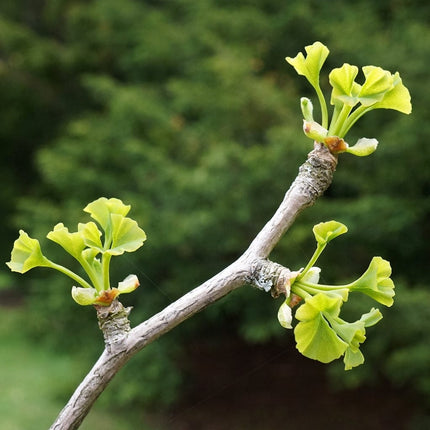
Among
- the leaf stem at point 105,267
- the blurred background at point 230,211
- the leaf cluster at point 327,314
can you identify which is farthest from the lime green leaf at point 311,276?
the blurred background at point 230,211

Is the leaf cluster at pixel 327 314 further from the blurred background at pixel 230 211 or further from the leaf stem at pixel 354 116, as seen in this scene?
the blurred background at pixel 230 211

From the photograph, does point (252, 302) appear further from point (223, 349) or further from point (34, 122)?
point (34, 122)

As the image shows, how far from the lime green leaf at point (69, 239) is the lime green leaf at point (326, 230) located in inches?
4.8

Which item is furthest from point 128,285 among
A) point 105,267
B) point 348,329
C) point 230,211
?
point 230,211

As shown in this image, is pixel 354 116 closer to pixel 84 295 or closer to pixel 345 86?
pixel 345 86

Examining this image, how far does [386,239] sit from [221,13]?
1219 millimetres

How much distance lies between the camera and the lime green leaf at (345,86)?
33 centimetres

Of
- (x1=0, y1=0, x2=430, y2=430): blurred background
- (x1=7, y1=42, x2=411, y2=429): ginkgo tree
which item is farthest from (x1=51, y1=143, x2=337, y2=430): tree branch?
(x1=0, y1=0, x2=430, y2=430): blurred background

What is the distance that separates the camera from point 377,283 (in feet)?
1.11

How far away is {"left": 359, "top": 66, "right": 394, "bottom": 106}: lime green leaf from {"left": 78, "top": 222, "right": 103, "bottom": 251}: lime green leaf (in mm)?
154

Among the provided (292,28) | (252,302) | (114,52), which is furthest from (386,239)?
(114,52)

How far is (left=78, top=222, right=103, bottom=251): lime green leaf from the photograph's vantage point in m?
0.33

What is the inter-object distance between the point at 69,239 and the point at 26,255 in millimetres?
33

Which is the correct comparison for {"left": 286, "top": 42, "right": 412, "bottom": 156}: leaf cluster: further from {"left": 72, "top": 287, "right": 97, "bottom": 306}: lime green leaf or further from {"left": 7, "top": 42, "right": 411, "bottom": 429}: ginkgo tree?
{"left": 72, "top": 287, "right": 97, "bottom": 306}: lime green leaf
